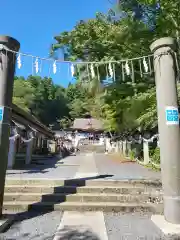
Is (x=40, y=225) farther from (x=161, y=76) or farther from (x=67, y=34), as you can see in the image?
(x=67, y=34)

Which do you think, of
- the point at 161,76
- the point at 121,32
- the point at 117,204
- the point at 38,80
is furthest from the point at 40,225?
the point at 38,80

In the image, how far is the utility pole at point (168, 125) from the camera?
16.4 ft

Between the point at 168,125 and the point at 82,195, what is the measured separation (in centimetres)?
Answer: 276

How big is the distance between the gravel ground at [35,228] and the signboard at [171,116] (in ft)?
10.3

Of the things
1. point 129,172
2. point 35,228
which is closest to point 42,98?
point 129,172

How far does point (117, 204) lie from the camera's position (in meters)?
5.83

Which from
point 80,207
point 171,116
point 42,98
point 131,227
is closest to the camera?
point 131,227

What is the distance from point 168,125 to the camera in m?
5.14

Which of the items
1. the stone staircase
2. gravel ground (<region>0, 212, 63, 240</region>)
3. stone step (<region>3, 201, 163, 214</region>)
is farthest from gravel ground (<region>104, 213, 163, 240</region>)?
gravel ground (<region>0, 212, 63, 240</region>)

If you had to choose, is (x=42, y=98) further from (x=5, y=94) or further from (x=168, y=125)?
(x=168, y=125)

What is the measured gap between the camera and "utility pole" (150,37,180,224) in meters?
4.99

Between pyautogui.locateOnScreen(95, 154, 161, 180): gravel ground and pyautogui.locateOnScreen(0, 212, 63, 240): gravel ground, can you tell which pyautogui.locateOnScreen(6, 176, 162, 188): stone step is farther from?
pyautogui.locateOnScreen(0, 212, 63, 240): gravel ground

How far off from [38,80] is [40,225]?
5581 cm

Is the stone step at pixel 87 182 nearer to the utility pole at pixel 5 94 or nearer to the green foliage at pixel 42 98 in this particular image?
the utility pole at pixel 5 94
